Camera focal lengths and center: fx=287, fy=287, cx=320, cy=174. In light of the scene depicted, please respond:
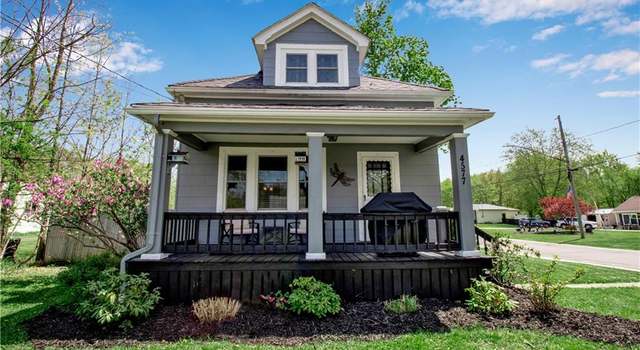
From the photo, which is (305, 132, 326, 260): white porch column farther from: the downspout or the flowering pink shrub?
the flowering pink shrub

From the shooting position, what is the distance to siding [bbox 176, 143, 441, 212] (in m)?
6.79

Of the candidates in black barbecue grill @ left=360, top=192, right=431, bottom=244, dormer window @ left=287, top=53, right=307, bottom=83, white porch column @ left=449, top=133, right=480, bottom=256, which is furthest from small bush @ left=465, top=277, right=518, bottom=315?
dormer window @ left=287, top=53, right=307, bottom=83

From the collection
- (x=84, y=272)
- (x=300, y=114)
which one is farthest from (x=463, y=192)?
(x=84, y=272)

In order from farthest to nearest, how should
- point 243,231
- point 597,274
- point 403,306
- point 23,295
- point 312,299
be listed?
point 597,274, point 243,231, point 23,295, point 403,306, point 312,299

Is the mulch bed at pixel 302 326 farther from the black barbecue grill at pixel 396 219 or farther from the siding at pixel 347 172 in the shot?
the siding at pixel 347 172

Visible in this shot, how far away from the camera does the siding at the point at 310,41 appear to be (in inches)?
297

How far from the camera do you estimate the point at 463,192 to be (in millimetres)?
5129

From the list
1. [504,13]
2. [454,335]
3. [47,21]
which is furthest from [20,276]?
[504,13]

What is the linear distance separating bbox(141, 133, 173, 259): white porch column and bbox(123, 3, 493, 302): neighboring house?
0.06 feet

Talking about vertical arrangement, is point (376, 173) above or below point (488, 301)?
above

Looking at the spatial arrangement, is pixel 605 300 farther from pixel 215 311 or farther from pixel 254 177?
pixel 254 177

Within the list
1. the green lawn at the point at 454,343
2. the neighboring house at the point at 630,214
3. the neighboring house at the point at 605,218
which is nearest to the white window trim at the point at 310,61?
the green lawn at the point at 454,343

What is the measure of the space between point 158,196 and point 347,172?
410 centimetres

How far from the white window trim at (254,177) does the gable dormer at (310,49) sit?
6.03 feet
